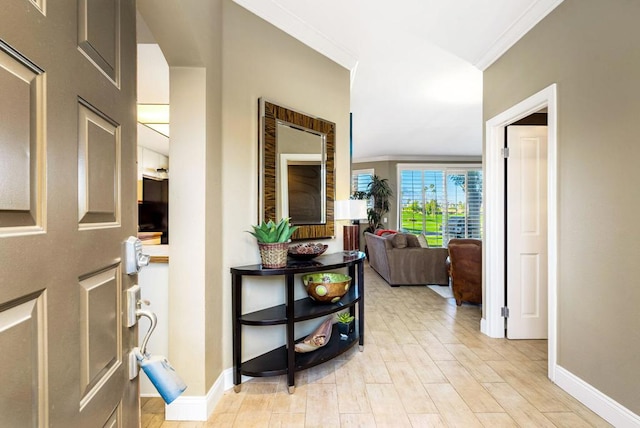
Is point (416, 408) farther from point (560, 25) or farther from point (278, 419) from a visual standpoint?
point (560, 25)

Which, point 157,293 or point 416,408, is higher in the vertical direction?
point 157,293

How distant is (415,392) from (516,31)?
2.83 m

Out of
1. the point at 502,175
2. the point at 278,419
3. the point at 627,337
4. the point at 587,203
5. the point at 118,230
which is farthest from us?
the point at 502,175

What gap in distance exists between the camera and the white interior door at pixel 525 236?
3.01 metres

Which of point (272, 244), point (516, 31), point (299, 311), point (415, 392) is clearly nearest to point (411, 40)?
point (516, 31)

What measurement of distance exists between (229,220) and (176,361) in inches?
34.7

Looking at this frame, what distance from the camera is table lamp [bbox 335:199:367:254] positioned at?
9.49ft

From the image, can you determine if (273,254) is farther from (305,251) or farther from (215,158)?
(215,158)

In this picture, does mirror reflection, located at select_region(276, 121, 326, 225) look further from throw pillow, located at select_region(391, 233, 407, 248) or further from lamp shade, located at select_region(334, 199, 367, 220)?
throw pillow, located at select_region(391, 233, 407, 248)

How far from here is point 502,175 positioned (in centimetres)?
305

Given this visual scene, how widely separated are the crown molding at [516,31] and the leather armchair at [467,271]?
80.8 inches

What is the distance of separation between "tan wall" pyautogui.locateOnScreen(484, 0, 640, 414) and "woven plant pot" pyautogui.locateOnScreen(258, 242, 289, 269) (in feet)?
6.11

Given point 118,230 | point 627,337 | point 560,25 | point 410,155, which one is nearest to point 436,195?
point 410,155

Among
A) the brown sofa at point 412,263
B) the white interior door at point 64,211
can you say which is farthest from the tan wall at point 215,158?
the brown sofa at point 412,263
